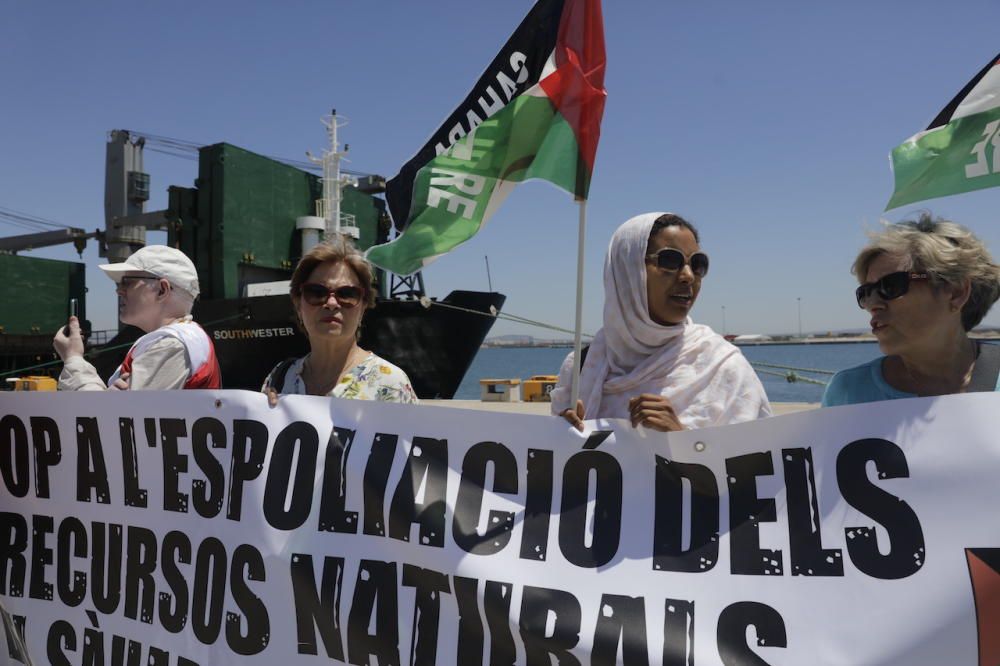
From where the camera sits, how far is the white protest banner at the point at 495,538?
5.98 ft

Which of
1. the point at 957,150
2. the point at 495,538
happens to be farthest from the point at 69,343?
the point at 957,150

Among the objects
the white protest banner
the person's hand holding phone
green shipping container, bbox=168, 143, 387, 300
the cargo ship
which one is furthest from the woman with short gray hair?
green shipping container, bbox=168, 143, 387, 300

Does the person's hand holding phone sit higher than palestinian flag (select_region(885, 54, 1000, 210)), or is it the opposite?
palestinian flag (select_region(885, 54, 1000, 210))

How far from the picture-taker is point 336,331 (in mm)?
2678

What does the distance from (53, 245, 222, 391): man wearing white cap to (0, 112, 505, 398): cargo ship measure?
28.2 feet

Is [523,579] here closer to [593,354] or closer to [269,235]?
[593,354]

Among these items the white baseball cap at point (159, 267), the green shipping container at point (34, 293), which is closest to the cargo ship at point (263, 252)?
the green shipping container at point (34, 293)

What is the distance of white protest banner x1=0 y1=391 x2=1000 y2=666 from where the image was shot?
5.98ft

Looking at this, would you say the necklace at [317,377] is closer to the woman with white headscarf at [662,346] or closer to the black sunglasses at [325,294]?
the black sunglasses at [325,294]

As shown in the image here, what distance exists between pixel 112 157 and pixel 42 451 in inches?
885

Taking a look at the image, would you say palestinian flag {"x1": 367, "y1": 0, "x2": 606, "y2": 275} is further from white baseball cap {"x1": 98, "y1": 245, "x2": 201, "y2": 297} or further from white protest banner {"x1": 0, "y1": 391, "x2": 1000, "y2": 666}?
white baseball cap {"x1": 98, "y1": 245, "x2": 201, "y2": 297}

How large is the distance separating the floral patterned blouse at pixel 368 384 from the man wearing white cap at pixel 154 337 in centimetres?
38

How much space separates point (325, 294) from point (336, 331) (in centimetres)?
15

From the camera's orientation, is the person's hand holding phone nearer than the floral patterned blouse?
No
